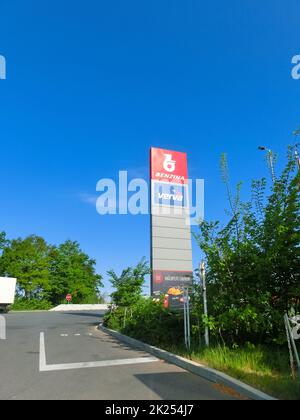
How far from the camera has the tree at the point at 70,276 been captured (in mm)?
63219

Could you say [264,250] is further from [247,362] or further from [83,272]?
[83,272]

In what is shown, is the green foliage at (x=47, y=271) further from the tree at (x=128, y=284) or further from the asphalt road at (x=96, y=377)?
the asphalt road at (x=96, y=377)

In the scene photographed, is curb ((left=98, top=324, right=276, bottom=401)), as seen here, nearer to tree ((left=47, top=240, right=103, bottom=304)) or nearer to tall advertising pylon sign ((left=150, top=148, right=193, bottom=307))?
tall advertising pylon sign ((left=150, top=148, right=193, bottom=307))

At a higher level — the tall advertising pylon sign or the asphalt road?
the tall advertising pylon sign

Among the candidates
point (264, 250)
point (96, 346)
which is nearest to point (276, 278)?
point (264, 250)

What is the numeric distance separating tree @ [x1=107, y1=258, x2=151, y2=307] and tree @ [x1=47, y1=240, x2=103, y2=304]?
4434cm

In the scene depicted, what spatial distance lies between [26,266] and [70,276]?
9378mm

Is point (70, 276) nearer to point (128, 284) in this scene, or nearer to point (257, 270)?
point (128, 284)

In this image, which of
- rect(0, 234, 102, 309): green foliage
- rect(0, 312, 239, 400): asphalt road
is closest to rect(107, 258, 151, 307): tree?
rect(0, 312, 239, 400): asphalt road

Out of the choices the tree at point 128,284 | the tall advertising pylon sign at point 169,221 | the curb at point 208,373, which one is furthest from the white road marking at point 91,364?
the tall advertising pylon sign at point 169,221

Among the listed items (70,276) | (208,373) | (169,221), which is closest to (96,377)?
(208,373)

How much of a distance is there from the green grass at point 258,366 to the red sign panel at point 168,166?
17417mm

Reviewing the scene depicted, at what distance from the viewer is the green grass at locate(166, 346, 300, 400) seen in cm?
562

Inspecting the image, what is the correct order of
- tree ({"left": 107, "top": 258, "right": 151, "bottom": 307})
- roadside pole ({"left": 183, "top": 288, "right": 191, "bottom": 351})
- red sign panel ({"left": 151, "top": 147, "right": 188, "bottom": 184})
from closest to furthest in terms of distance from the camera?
roadside pole ({"left": 183, "top": 288, "right": 191, "bottom": 351}) → tree ({"left": 107, "top": 258, "right": 151, "bottom": 307}) → red sign panel ({"left": 151, "top": 147, "right": 188, "bottom": 184})
